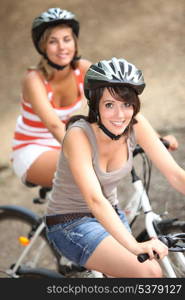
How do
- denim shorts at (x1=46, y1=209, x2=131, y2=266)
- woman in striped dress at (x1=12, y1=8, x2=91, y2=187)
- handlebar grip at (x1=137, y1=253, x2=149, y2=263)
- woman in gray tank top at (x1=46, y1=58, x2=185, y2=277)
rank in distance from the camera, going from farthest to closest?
woman in striped dress at (x1=12, y1=8, x2=91, y2=187), denim shorts at (x1=46, y1=209, x2=131, y2=266), woman in gray tank top at (x1=46, y1=58, x2=185, y2=277), handlebar grip at (x1=137, y1=253, x2=149, y2=263)

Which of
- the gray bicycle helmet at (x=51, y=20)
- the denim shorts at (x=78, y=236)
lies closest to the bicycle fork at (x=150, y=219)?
the denim shorts at (x=78, y=236)

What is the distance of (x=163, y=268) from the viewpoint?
3662 mm

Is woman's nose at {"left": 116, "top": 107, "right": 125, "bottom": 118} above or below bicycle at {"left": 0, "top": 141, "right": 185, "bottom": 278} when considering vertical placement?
above

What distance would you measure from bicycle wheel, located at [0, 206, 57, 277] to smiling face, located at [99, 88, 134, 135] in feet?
4.64

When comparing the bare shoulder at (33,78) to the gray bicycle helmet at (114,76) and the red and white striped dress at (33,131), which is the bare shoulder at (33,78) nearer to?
the red and white striped dress at (33,131)

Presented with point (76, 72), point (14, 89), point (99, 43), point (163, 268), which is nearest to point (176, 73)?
point (99, 43)

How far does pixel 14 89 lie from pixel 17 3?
5.60 ft

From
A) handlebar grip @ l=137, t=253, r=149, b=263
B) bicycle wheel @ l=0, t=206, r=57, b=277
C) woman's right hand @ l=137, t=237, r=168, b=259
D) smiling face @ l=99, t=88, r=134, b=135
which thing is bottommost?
bicycle wheel @ l=0, t=206, r=57, b=277

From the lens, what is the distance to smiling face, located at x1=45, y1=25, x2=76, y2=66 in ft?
14.5

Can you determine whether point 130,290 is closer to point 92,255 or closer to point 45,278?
Answer: point 92,255

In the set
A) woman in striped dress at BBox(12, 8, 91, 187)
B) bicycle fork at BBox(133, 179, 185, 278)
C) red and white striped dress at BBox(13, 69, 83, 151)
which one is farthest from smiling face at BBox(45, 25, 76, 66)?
bicycle fork at BBox(133, 179, 185, 278)

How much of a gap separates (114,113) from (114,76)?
0.17 meters

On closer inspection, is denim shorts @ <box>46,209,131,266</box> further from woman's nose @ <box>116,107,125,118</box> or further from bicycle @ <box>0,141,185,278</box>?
woman's nose @ <box>116,107,125,118</box>

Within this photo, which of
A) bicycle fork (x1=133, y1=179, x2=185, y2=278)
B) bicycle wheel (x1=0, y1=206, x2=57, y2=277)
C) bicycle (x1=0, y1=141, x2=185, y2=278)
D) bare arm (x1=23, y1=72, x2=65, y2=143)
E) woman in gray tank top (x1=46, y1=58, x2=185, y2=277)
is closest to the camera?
woman in gray tank top (x1=46, y1=58, x2=185, y2=277)
